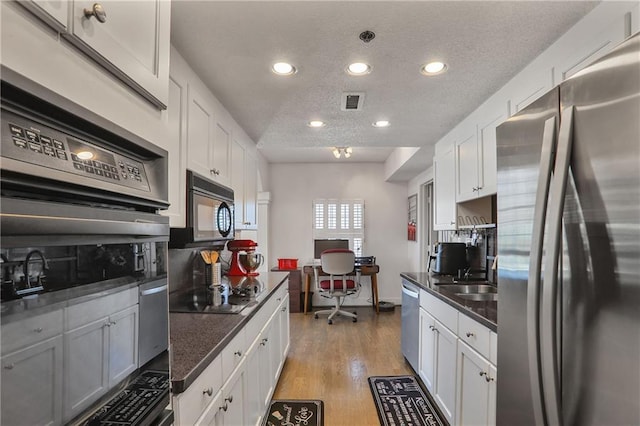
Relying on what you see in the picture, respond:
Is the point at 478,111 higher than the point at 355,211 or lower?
higher

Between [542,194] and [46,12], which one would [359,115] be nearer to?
[542,194]

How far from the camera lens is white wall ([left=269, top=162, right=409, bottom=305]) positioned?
19.5ft

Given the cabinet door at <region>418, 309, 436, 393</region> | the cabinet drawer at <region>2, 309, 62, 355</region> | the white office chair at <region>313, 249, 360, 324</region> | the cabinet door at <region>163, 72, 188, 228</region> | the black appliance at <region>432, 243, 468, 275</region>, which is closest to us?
the cabinet drawer at <region>2, 309, 62, 355</region>

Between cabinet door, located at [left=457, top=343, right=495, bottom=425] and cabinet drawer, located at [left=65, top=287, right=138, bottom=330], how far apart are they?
159 cm

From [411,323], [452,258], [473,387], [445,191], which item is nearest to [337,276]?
[411,323]

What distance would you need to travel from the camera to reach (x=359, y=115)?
2670 mm

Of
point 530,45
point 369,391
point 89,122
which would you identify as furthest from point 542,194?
point 369,391

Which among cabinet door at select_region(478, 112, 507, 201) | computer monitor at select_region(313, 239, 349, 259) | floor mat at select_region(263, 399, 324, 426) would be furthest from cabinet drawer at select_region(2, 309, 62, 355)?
computer monitor at select_region(313, 239, 349, 259)

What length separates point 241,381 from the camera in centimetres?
165

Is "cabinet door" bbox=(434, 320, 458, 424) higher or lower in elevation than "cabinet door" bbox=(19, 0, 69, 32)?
lower

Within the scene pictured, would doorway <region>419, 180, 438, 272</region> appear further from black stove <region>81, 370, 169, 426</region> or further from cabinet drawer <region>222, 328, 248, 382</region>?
black stove <region>81, 370, 169, 426</region>

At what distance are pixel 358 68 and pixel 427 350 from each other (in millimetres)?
2072

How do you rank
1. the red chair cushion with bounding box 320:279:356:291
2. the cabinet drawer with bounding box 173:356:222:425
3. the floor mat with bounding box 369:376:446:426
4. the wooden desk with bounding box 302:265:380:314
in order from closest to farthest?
the cabinet drawer with bounding box 173:356:222:425, the floor mat with bounding box 369:376:446:426, the red chair cushion with bounding box 320:279:356:291, the wooden desk with bounding box 302:265:380:314

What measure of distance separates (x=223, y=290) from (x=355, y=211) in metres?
3.88
